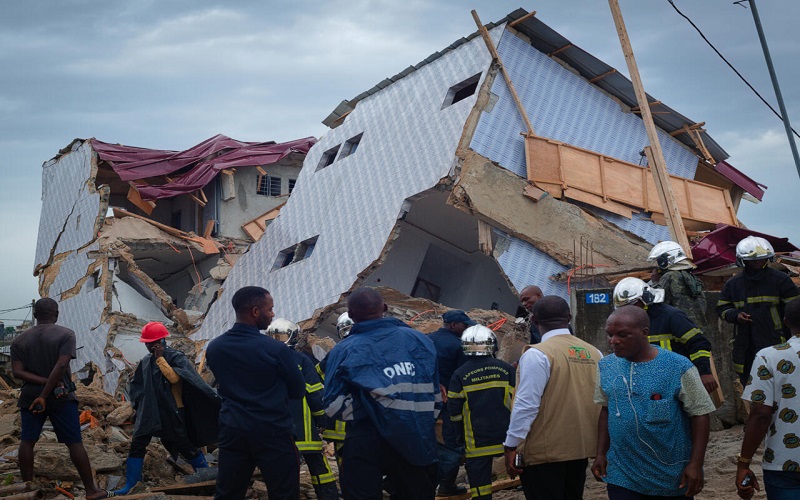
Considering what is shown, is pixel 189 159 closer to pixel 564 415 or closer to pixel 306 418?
pixel 306 418

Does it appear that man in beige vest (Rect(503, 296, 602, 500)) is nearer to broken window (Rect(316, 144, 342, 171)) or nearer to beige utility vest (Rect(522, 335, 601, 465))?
beige utility vest (Rect(522, 335, 601, 465))

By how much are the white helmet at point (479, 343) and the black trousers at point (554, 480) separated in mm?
1623

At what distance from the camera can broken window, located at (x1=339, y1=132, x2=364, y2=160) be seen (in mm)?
18641

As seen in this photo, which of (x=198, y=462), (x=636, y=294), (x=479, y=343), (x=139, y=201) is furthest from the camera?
(x=139, y=201)

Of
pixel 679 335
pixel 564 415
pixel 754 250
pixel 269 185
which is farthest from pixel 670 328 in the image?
pixel 269 185

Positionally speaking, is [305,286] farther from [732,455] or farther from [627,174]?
[732,455]

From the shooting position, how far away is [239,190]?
24969 millimetres

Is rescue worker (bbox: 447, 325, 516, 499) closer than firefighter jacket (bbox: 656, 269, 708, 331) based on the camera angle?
Yes

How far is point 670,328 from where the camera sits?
Result: 6027mm

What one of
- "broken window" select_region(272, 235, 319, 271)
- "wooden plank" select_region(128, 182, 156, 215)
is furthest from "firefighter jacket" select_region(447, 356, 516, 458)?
"wooden plank" select_region(128, 182, 156, 215)

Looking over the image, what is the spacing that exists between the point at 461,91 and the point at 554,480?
462 inches

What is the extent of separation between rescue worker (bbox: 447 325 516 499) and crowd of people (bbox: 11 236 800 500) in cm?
1

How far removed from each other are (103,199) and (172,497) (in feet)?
52.3

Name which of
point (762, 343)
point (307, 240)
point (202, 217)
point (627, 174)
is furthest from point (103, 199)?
point (762, 343)
